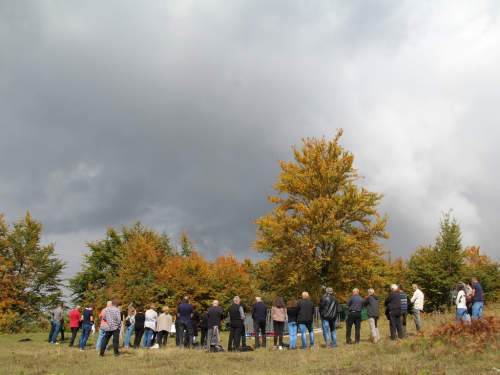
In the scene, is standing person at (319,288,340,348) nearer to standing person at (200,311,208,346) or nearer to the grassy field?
the grassy field

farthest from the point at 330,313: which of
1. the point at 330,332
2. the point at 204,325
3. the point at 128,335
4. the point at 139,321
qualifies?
the point at 128,335

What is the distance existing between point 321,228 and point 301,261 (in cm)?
231

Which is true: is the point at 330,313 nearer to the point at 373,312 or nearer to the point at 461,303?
the point at 373,312

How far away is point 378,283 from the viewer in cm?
2752

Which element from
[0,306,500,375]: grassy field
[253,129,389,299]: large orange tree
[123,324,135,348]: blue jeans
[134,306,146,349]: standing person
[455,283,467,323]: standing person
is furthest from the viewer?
[253,129,389,299]: large orange tree

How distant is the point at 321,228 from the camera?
2606 centimetres

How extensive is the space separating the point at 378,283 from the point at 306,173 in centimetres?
791

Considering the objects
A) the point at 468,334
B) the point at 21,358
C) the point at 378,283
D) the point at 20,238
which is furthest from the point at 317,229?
the point at 20,238

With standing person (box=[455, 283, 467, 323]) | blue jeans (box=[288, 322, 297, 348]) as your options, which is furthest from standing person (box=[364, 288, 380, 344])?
standing person (box=[455, 283, 467, 323])

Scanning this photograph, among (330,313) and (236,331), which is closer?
(330,313)

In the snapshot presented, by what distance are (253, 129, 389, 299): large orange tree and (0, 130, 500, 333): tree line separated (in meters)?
0.06

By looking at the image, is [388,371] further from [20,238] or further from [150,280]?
[20,238]

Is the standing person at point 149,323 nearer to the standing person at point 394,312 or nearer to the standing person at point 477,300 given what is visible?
the standing person at point 394,312

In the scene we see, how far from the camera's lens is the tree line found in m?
26.5
